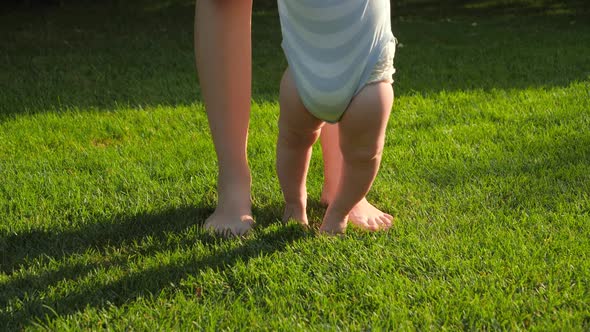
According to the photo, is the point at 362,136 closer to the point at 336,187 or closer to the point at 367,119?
the point at 367,119

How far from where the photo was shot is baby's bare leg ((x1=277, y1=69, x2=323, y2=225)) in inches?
78.9

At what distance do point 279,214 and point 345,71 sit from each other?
63cm

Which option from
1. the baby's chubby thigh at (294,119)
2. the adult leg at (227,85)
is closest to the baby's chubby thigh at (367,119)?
the baby's chubby thigh at (294,119)

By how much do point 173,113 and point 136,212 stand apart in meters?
1.26

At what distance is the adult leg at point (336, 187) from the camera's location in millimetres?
2279

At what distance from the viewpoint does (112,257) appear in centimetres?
207

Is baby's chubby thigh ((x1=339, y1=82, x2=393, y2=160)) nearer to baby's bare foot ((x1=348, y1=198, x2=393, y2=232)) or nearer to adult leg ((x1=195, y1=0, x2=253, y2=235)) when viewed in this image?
baby's bare foot ((x1=348, y1=198, x2=393, y2=232))

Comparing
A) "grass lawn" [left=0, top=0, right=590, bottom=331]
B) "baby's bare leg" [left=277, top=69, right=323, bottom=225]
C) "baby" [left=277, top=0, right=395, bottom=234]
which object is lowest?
"grass lawn" [left=0, top=0, right=590, bottom=331]

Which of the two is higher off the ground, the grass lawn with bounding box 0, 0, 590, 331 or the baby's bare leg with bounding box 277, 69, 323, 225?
the baby's bare leg with bounding box 277, 69, 323, 225

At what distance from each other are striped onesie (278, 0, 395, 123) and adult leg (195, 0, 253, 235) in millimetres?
398

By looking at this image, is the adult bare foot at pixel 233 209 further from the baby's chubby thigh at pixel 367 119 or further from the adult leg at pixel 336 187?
the baby's chubby thigh at pixel 367 119

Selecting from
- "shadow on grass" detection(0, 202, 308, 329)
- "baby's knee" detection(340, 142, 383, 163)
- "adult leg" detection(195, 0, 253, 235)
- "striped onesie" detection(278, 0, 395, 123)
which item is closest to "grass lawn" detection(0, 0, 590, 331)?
"shadow on grass" detection(0, 202, 308, 329)

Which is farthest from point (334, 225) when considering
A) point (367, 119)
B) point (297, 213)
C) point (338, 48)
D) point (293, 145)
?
point (338, 48)

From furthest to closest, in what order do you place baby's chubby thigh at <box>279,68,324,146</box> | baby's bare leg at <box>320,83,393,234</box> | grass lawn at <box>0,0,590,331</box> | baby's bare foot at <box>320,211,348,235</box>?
baby's bare foot at <box>320,211,348,235</box>, baby's chubby thigh at <box>279,68,324,146</box>, baby's bare leg at <box>320,83,393,234</box>, grass lawn at <box>0,0,590,331</box>
